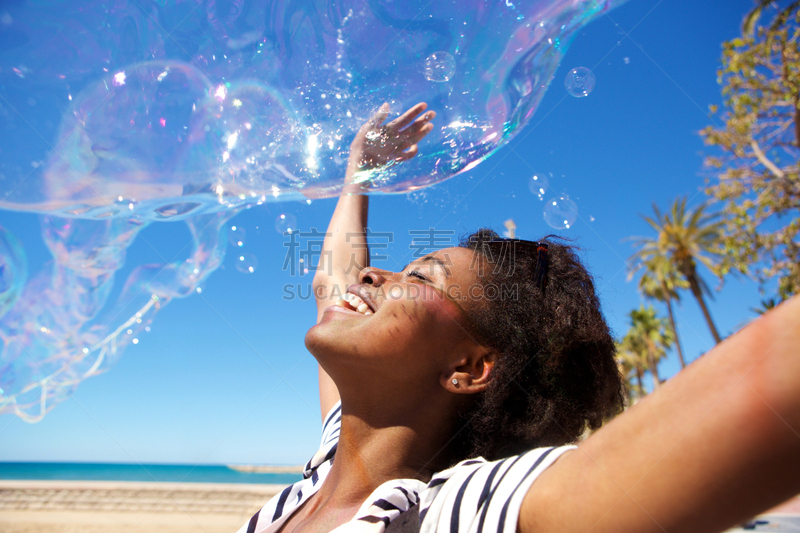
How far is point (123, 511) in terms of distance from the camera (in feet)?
46.3

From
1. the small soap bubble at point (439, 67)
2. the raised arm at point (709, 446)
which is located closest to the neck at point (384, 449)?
the raised arm at point (709, 446)

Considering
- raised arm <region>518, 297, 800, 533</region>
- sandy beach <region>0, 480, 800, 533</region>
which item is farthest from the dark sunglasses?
sandy beach <region>0, 480, 800, 533</region>

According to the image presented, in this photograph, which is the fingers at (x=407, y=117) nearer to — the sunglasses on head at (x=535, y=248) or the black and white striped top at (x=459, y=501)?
the sunglasses on head at (x=535, y=248)

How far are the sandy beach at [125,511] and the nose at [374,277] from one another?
913 cm

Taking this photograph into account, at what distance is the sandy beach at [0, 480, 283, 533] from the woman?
10611 millimetres

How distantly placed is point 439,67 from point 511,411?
2.01 meters

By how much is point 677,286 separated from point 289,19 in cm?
2754

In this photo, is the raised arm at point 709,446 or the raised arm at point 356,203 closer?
the raised arm at point 709,446

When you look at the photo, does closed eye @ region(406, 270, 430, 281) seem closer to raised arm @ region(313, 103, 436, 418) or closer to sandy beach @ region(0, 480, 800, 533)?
raised arm @ region(313, 103, 436, 418)

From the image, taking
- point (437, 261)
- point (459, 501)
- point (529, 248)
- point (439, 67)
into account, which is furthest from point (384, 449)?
point (439, 67)

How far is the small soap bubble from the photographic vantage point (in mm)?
2865

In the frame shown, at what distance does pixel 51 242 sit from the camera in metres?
3.70

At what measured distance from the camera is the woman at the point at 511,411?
0.75 m

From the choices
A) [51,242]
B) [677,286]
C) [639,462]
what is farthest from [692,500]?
[677,286]
